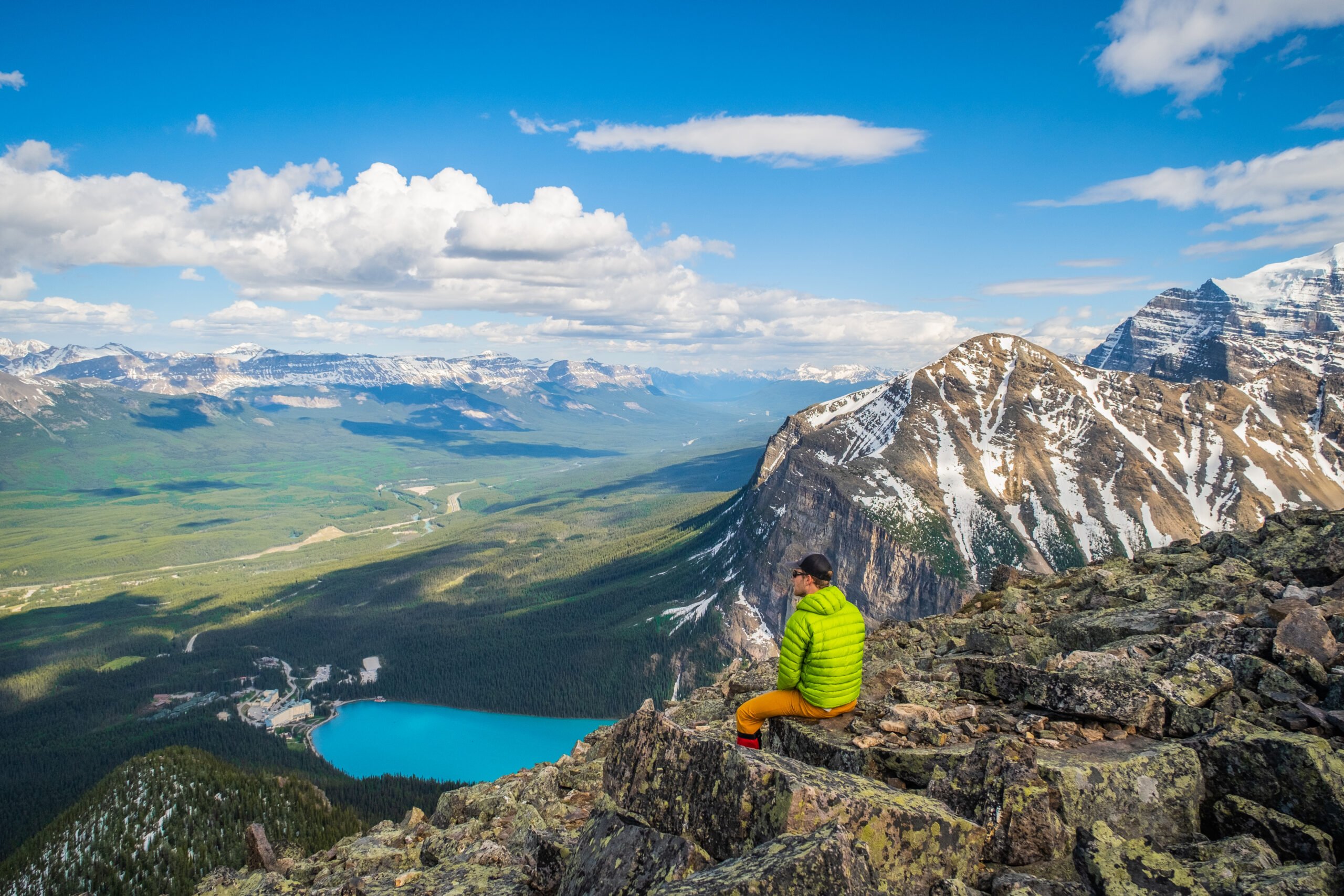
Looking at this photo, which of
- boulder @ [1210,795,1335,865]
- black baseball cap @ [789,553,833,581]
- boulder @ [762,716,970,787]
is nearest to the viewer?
boulder @ [1210,795,1335,865]

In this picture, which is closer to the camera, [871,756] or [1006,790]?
[1006,790]

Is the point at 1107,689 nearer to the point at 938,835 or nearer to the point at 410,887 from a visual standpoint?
the point at 938,835

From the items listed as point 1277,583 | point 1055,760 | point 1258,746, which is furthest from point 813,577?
point 1277,583

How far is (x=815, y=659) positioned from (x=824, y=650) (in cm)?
33

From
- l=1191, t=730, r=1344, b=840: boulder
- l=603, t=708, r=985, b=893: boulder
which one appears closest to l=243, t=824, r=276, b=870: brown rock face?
l=603, t=708, r=985, b=893: boulder

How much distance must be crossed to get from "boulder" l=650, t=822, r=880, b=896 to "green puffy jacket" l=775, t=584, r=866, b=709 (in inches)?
203

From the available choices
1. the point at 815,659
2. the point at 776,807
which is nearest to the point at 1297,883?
the point at 776,807

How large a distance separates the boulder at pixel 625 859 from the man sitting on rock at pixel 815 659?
4.12 metres

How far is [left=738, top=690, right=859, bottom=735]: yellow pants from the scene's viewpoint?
46.3 ft

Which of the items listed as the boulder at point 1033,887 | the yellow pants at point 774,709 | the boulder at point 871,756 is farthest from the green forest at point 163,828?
the boulder at point 1033,887

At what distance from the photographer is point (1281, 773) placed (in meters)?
10.3

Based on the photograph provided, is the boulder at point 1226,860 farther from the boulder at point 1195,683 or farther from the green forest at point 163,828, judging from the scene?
the green forest at point 163,828

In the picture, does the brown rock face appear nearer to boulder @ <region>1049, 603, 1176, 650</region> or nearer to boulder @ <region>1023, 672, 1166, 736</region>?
boulder @ <region>1023, 672, 1166, 736</region>

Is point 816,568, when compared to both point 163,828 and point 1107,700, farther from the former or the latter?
point 163,828
